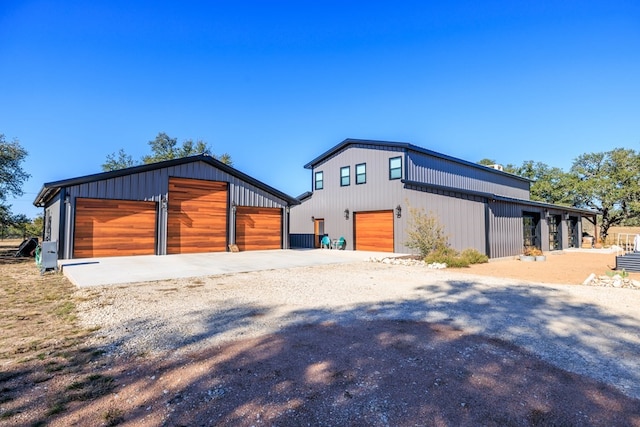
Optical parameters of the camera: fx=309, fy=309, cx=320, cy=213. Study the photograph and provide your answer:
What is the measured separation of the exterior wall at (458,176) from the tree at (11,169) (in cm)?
2359

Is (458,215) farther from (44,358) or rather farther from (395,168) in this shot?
(44,358)

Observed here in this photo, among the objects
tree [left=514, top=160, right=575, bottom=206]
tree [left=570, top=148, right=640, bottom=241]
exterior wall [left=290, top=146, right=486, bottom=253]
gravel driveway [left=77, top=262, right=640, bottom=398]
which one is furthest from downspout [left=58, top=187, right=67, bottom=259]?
tree [left=570, top=148, right=640, bottom=241]

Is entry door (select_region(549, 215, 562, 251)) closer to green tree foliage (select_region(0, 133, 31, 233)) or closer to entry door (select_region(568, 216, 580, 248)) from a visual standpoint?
entry door (select_region(568, 216, 580, 248))

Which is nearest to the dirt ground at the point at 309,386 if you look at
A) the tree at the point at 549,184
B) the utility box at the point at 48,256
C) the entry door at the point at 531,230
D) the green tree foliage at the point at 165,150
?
the utility box at the point at 48,256

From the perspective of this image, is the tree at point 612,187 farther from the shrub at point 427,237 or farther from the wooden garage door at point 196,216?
the wooden garage door at point 196,216

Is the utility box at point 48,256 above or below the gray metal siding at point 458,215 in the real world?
below

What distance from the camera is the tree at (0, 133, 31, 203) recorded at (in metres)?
A: 18.6

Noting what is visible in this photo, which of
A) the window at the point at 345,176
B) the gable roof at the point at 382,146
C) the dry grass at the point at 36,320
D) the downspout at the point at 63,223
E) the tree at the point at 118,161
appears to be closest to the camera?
the dry grass at the point at 36,320

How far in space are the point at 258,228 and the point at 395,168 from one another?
Result: 26.6ft

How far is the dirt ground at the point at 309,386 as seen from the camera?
2.11 metres

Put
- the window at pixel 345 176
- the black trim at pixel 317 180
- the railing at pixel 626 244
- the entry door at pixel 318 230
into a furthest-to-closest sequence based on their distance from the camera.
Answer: the black trim at pixel 317 180
the entry door at pixel 318 230
the window at pixel 345 176
the railing at pixel 626 244

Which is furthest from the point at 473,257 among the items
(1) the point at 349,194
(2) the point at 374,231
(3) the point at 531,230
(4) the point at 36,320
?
(4) the point at 36,320

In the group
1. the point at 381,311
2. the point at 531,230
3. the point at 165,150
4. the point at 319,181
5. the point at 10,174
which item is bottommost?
the point at 381,311

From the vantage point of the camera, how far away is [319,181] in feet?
68.7
